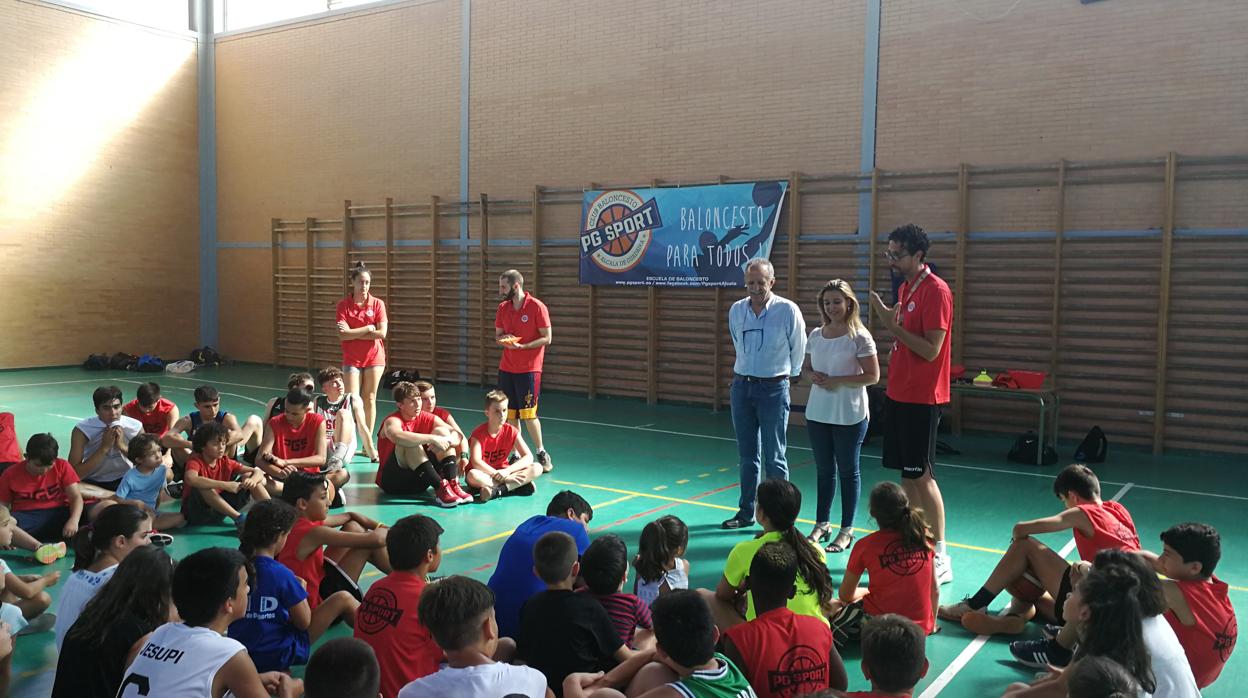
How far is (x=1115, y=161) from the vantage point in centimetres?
1058

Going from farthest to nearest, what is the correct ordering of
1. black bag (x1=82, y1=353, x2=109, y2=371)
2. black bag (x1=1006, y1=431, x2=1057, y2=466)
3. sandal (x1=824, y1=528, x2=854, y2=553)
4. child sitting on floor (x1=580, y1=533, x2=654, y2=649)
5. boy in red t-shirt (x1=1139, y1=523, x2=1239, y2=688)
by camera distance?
black bag (x1=82, y1=353, x2=109, y2=371) → black bag (x1=1006, y1=431, x2=1057, y2=466) → sandal (x1=824, y1=528, x2=854, y2=553) → boy in red t-shirt (x1=1139, y1=523, x2=1239, y2=688) → child sitting on floor (x1=580, y1=533, x2=654, y2=649)

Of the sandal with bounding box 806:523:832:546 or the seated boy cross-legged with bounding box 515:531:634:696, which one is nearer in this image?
the seated boy cross-legged with bounding box 515:531:634:696

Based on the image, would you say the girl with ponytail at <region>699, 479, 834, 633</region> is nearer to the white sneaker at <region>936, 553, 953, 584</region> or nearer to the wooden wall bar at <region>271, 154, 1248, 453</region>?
the white sneaker at <region>936, 553, 953, 584</region>

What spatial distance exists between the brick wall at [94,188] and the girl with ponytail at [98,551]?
1587 cm

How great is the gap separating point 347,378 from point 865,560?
6.74 meters

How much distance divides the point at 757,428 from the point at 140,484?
438 cm

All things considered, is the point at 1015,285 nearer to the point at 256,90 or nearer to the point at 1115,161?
the point at 1115,161

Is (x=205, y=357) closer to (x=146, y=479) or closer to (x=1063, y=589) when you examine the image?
(x=146, y=479)

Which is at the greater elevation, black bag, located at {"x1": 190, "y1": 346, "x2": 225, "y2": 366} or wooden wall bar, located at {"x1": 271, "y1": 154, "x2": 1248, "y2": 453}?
wooden wall bar, located at {"x1": 271, "y1": 154, "x2": 1248, "y2": 453}

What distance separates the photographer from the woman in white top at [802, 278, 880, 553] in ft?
19.7

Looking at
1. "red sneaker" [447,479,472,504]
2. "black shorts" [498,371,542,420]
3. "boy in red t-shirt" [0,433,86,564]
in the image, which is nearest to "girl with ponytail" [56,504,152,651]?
"boy in red t-shirt" [0,433,86,564]

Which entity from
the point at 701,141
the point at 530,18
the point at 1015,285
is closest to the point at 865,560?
the point at 1015,285

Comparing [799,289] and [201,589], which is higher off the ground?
[799,289]

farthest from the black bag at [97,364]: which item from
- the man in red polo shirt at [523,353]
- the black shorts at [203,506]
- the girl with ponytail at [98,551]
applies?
the girl with ponytail at [98,551]
